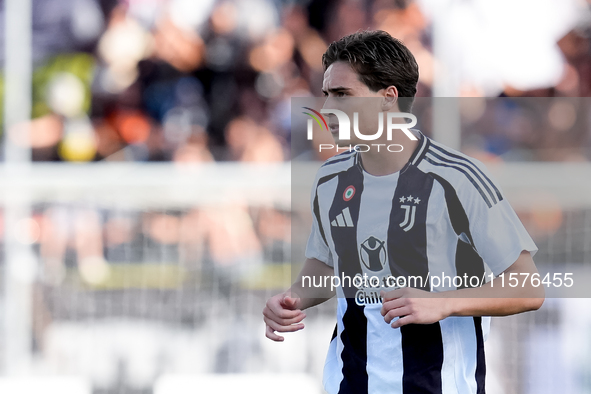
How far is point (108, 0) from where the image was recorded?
4.25m

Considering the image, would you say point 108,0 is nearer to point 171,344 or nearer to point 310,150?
point 310,150

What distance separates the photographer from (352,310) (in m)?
1.69

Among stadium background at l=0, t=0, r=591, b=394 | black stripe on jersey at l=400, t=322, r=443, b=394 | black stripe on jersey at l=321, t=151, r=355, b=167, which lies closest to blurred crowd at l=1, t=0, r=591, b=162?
stadium background at l=0, t=0, r=591, b=394

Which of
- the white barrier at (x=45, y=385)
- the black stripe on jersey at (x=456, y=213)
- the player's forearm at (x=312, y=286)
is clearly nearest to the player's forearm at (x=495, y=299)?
the black stripe on jersey at (x=456, y=213)

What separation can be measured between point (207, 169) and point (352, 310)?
2.23m

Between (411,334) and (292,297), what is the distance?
32cm

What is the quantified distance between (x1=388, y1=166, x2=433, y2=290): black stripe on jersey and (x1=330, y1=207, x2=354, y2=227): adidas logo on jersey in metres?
0.13

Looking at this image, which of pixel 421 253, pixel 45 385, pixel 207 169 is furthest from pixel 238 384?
pixel 421 253

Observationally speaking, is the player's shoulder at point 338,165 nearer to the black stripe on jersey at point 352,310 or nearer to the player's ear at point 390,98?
the black stripe on jersey at point 352,310

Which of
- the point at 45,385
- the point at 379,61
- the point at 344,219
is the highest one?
the point at 379,61

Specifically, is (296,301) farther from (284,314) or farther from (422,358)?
(422,358)

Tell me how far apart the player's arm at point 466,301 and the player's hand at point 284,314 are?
290 millimetres

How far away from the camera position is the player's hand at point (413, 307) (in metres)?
1.37

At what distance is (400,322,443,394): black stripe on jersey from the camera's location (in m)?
1.58
